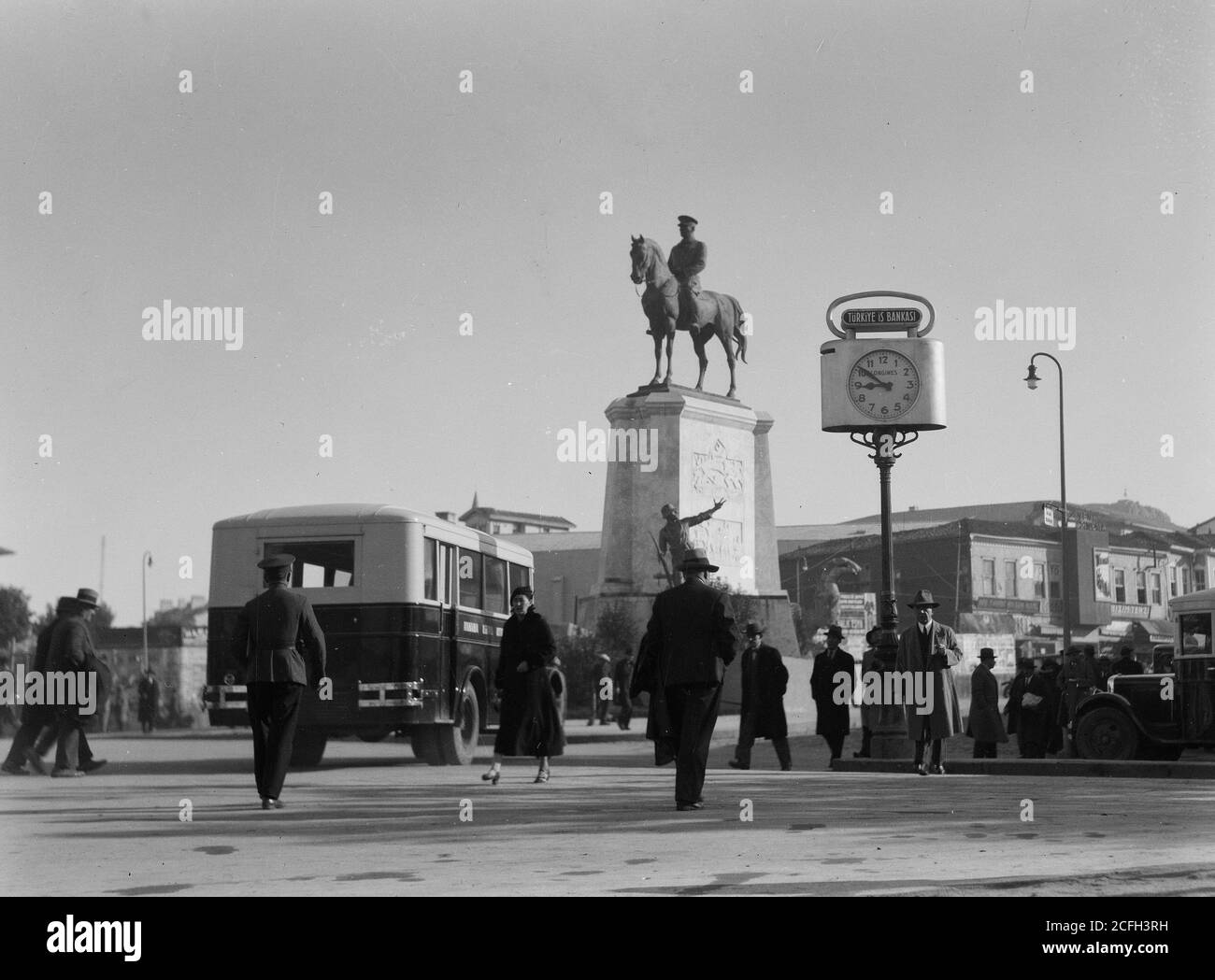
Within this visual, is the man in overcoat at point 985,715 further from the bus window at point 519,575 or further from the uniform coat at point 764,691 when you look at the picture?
the bus window at point 519,575

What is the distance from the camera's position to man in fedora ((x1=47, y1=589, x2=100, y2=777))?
16266 millimetres

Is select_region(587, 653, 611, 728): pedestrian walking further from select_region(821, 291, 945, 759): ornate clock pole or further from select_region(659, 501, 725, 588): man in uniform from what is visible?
select_region(821, 291, 945, 759): ornate clock pole

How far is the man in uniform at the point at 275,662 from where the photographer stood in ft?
38.9

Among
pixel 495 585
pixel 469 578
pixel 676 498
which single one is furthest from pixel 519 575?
pixel 676 498

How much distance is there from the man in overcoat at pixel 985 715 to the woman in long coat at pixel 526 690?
7498 mm

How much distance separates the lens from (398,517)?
17984 millimetres

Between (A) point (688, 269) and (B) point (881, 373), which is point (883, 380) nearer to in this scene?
(B) point (881, 373)

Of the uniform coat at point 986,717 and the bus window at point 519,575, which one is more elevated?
the bus window at point 519,575

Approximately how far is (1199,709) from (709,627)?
10327 millimetres

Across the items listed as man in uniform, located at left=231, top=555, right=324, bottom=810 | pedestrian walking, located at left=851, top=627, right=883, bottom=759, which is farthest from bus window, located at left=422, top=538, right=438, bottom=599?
man in uniform, located at left=231, top=555, right=324, bottom=810

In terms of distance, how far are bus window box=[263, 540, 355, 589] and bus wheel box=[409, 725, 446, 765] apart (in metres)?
1.81

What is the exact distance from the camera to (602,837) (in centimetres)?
981

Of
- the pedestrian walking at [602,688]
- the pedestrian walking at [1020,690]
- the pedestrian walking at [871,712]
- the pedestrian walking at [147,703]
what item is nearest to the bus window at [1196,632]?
the pedestrian walking at [1020,690]

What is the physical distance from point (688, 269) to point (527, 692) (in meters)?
36.4
